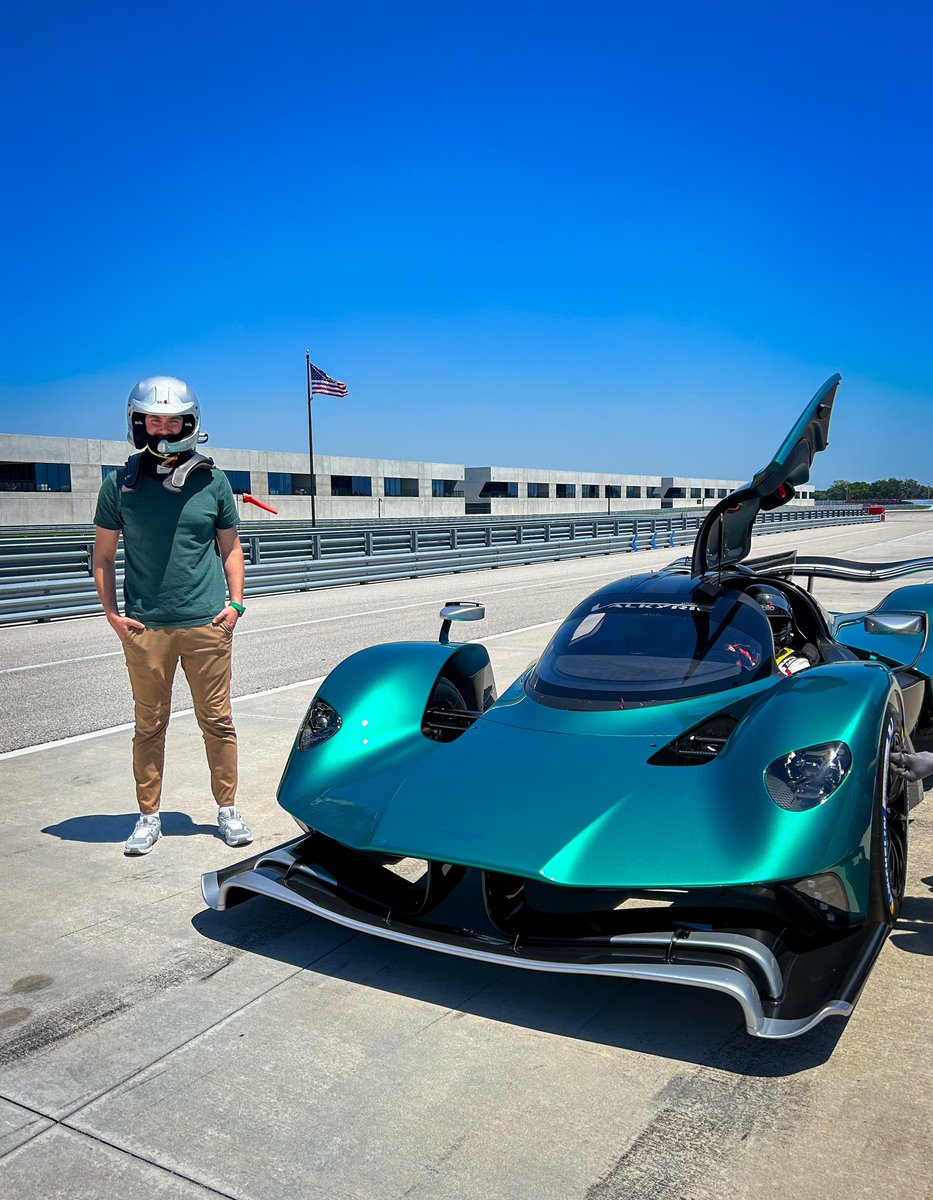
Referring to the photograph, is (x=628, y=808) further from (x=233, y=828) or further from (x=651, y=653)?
(x=233, y=828)

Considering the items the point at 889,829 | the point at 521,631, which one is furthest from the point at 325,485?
the point at 889,829

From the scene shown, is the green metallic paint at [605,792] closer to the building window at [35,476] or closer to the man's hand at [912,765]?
the man's hand at [912,765]

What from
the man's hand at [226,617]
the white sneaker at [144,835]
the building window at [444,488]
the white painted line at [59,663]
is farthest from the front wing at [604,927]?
the building window at [444,488]

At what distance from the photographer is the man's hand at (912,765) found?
377 cm

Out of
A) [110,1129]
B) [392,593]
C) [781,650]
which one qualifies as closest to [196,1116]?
[110,1129]

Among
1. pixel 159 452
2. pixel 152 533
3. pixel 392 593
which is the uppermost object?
pixel 159 452

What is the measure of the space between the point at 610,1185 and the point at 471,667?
2.95m

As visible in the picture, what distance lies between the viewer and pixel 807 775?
10.9ft

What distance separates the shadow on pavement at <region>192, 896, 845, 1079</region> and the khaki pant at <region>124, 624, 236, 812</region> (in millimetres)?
1039

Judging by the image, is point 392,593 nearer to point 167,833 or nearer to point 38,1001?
point 167,833

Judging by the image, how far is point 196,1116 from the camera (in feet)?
8.81

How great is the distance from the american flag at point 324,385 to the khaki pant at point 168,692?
1204 inches

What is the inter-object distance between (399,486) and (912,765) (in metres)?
60.9

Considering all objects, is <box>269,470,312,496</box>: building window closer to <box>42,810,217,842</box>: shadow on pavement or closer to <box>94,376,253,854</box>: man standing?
<box>42,810,217,842</box>: shadow on pavement
